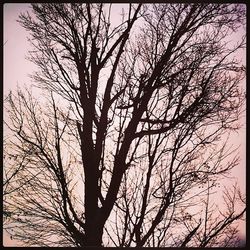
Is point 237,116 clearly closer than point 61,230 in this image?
Yes

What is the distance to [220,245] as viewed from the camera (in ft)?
8.80

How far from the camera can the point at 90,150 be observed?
2.72m

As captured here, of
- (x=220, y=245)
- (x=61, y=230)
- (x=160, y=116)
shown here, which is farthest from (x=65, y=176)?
(x=220, y=245)

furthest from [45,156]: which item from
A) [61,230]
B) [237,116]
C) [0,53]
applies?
[237,116]

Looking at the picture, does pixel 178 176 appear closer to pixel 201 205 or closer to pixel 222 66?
pixel 201 205

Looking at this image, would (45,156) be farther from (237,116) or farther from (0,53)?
(237,116)

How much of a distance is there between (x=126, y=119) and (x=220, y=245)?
99 centimetres

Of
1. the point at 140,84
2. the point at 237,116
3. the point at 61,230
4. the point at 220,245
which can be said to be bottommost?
the point at 220,245

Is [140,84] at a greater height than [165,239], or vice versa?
[140,84]

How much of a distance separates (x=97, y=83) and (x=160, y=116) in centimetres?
45

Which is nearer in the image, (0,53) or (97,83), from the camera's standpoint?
(0,53)

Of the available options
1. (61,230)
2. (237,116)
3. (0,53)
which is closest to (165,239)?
(61,230)

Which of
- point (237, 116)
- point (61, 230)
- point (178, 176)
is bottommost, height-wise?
point (61, 230)

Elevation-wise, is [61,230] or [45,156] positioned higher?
[45,156]
